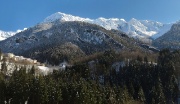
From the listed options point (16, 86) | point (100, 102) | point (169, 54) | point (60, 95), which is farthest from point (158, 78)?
point (16, 86)

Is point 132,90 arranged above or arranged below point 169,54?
below

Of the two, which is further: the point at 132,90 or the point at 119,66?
the point at 119,66

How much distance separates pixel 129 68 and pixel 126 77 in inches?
422

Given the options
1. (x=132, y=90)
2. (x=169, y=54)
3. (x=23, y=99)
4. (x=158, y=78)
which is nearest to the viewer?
(x=23, y=99)

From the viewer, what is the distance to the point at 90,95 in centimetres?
11325

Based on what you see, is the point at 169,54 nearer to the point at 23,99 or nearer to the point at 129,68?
the point at 129,68

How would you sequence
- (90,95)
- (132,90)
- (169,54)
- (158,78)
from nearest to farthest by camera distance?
(90,95) → (132,90) → (158,78) → (169,54)

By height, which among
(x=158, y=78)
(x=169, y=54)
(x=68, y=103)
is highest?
(x=169, y=54)

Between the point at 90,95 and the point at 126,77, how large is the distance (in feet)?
207

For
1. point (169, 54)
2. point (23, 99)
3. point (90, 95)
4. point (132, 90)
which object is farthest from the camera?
point (169, 54)

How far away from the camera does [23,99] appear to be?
106m

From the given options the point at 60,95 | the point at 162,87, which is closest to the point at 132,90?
the point at 162,87

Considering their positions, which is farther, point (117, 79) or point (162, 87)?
point (117, 79)

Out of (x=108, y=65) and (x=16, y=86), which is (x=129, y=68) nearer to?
(x=108, y=65)
